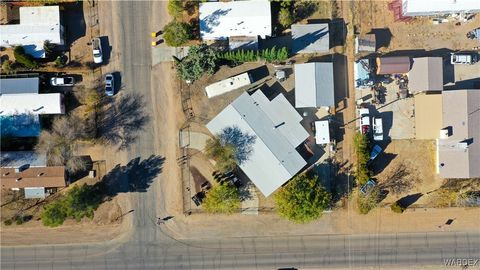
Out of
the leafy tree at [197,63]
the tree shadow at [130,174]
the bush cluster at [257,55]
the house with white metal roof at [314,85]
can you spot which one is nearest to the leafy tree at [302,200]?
the house with white metal roof at [314,85]

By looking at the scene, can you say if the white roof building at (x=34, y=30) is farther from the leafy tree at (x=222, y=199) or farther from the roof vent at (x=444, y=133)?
the roof vent at (x=444, y=133)

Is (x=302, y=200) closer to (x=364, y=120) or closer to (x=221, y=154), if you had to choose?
(x=221, y=154)

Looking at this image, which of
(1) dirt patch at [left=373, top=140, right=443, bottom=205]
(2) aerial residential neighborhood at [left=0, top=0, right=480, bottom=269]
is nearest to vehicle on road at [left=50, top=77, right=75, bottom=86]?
(2) aerial residential neighborhood at [left=0, top=0, right=480, bottom=269]

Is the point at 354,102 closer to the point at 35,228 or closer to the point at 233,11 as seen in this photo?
the point at 233,11

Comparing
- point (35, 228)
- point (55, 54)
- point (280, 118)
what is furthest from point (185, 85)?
point (35, 228)

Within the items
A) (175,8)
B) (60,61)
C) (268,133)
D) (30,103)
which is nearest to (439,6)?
(268,133)

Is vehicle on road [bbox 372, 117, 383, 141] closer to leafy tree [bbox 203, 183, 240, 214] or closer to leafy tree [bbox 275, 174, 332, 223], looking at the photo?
leafy tree [bbox 275, 174, 332, 223]
